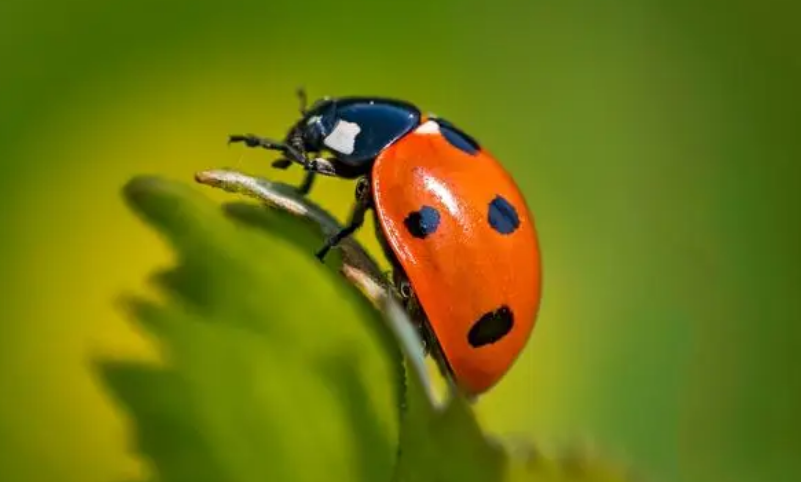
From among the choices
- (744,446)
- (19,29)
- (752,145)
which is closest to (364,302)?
(19,29)

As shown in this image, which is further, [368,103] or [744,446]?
[744,446]

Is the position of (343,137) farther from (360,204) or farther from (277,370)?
(277,370)

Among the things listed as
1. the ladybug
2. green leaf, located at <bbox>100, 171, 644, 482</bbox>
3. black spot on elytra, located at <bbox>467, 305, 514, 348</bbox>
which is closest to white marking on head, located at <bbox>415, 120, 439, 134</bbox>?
the ladybug

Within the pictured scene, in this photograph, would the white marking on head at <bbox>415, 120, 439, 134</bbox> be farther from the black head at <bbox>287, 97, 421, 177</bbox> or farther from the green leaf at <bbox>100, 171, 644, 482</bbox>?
the green leaf at <bbox>100, 171, 644, 482</bbox>

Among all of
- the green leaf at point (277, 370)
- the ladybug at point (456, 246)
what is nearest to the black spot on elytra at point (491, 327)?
the ladybug at point (456, 246)

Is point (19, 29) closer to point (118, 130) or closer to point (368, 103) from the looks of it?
point (118, 130)

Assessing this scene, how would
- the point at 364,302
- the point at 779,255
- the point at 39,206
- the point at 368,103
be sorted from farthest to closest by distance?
the point at 779,255
the point at 39,206
the point at 368,103
the point at 364,302

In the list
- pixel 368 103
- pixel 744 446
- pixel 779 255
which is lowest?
pixel 744 446
